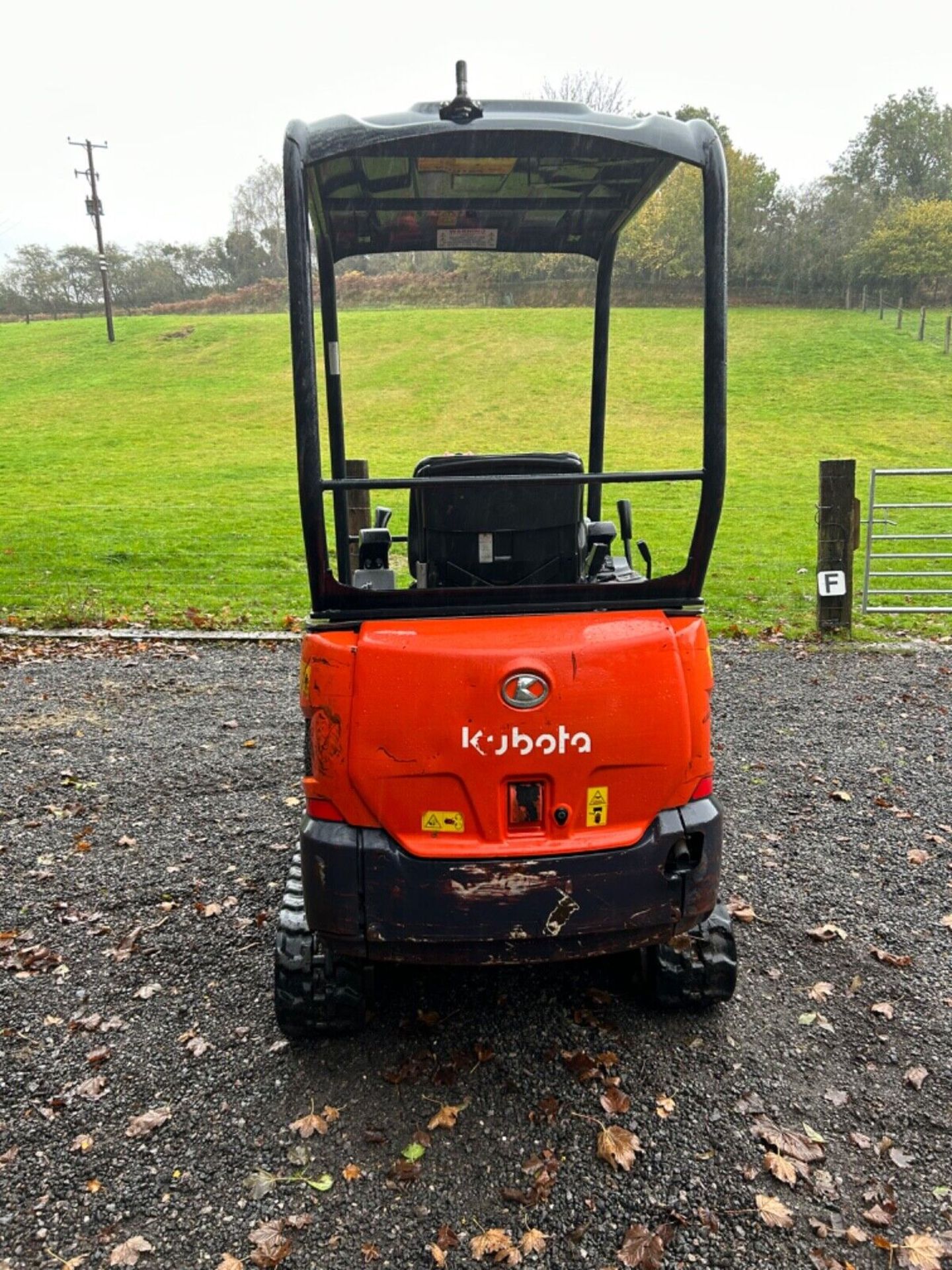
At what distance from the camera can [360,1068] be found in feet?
10.0

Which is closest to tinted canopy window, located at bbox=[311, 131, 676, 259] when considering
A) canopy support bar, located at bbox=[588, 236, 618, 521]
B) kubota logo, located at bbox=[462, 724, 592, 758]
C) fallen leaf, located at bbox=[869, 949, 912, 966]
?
canopy support bar, located at bbox=[588, 236, 618, 521]

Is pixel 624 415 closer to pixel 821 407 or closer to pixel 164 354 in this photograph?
pixel 821 407

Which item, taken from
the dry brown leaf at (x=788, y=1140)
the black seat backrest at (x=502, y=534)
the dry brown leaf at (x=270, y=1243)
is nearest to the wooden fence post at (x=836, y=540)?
the black seat backrest at (x=502, y=534)

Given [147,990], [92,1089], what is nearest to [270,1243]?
[92,1089]

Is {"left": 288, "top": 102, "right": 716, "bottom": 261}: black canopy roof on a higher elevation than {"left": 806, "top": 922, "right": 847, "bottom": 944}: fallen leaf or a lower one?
higher

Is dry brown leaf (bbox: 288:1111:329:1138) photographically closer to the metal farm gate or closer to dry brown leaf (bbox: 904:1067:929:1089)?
dry brown leaf (bbox: 904:1067:929:1089)

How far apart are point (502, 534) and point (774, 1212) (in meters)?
2.30

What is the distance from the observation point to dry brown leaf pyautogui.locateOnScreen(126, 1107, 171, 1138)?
2807 millimetres

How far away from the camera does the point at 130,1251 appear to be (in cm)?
240

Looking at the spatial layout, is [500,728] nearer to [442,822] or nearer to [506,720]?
[506,720]

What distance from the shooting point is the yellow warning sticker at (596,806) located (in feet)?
8.75

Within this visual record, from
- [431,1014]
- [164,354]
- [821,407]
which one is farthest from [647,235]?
[164,354]

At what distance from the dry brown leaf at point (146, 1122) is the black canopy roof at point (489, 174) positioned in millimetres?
2982

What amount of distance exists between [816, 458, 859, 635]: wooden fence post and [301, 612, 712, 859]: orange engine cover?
6.52m
